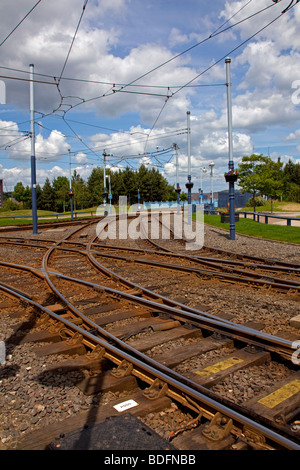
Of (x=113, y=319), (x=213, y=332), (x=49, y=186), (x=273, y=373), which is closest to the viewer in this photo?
(x=273, y=373)

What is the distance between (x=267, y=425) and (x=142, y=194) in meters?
95.3

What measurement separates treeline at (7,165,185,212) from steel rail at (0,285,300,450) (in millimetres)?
79101

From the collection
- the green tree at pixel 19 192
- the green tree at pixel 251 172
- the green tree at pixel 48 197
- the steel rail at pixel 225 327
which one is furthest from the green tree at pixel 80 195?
the steel rail at pixel 225 327

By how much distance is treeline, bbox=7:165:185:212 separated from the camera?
96.4m

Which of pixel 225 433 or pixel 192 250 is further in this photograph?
pixel 192 250

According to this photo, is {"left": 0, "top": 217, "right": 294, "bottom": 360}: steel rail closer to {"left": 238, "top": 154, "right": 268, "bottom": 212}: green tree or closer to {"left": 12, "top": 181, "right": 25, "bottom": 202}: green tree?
{"left": 238, "top": 154, "right": 268, "bottom": 212}: green tree

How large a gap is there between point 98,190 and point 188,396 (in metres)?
108

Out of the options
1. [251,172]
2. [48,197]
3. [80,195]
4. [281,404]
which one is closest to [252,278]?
[281,404]

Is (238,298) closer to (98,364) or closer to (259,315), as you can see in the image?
(259,315)

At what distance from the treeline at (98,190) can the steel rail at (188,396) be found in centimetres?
7910

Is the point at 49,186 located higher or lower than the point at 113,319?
higher

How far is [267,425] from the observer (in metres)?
2.97

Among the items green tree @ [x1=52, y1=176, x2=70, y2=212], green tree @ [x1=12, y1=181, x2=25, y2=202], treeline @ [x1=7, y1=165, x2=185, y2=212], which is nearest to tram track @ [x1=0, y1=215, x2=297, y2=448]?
treeline @ [x1=7, y1=165, x2=185, y2=212]
